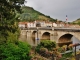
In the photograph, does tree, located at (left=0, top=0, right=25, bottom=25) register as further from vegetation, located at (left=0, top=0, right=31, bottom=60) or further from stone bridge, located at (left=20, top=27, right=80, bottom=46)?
stone bridge, located at (left=20, top=27, right=80, bottom=46)

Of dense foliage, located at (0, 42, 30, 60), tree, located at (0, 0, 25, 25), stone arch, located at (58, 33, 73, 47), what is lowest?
stone arch, located at (58, 33, 73, 47)

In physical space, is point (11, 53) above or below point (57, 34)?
above

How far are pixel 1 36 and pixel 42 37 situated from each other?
49.0 meters

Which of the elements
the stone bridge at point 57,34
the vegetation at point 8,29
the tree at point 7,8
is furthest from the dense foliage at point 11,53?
the stone bridge at point 57,34

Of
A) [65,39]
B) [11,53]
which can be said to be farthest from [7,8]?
[65,39]

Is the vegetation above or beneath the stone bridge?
above

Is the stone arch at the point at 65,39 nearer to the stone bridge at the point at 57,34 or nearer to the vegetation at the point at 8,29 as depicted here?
the stone bridge at the point at 57,34

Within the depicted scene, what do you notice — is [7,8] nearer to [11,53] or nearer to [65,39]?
[11,53]

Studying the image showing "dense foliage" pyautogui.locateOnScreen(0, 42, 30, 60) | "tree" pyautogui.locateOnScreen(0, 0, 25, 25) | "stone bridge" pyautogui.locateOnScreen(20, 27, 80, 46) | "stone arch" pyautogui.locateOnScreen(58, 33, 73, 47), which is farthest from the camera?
"stone arch" pyautogui.locateOnScreen(58, 33, 73, 47)

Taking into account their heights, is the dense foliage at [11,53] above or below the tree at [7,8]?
below

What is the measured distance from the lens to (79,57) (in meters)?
13.2

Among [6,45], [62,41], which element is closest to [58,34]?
[62,41]

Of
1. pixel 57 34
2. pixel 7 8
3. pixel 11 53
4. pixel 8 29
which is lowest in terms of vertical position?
pixel 57 34

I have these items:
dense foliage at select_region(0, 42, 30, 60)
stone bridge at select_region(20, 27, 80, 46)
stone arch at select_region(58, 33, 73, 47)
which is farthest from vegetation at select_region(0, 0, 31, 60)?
stone arch at select_region(58, 33, 73, 47)
